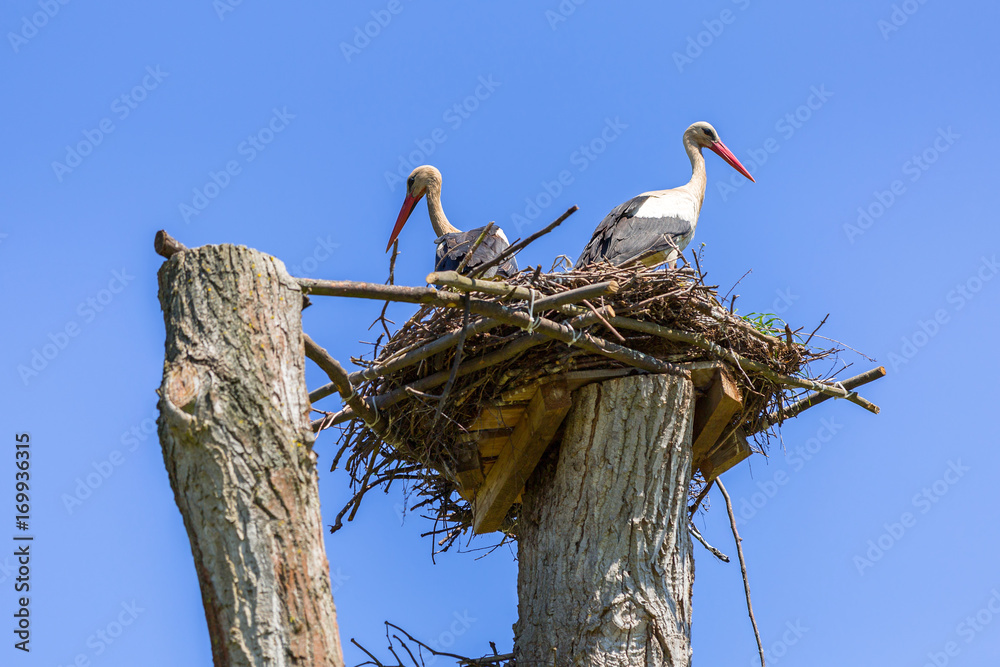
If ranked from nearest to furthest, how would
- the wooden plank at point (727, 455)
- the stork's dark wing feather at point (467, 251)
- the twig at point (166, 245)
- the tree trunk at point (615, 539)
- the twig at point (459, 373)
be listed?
the twig at point (166, 245)
the tree trunk at point (615, 539)
the twig at point (459, 373)
the wooden plank at point (727, 455)
the stork's dark wing feather at point (467, 251)

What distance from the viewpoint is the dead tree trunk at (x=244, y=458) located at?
2512 mm

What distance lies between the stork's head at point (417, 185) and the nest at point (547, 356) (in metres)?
4.13

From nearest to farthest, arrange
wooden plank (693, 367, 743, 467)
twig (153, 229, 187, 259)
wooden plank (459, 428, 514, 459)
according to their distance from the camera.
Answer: twig (153, 229, 187, 259)
wooden plank (693, 367, 743, 467)
wooden plank (459, 428, 514, 459)

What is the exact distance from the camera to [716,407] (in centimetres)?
465

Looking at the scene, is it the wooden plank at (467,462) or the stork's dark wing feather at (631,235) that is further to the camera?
the stork's dark wing feather at (631,235)

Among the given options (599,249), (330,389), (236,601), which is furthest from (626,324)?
(236,601)

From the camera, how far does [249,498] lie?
8.52 feet

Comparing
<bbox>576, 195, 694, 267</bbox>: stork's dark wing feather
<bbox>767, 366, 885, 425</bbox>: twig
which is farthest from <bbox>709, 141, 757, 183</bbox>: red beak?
<bbox>767, 366, 885, 425</bbox>: twig

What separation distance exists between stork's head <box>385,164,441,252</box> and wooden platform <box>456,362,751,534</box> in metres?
4.29

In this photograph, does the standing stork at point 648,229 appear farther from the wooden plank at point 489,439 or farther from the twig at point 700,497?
the twig at point 700,497

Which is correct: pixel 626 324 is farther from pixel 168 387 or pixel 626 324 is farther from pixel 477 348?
pixel 168 387

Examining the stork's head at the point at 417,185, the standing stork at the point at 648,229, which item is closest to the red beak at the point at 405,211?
the stork's head at the point at 417,185

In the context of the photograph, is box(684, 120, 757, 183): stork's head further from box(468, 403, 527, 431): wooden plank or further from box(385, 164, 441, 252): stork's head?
box(468, 403, 527, 431): wooden plank

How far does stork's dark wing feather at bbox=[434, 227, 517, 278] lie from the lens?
632 cm
